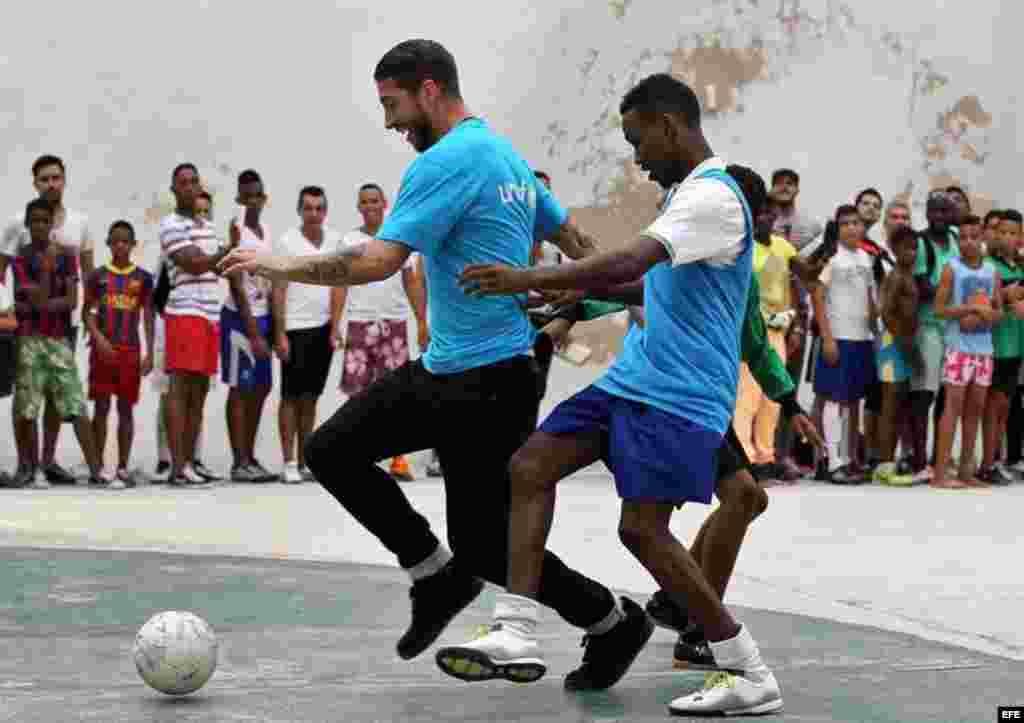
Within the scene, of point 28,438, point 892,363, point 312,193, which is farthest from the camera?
point 892,363

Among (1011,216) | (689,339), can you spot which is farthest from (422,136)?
(1011,216)

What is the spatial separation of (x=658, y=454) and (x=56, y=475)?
8366 mm

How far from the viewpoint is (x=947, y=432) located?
14188mm

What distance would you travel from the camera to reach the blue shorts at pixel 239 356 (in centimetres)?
1361

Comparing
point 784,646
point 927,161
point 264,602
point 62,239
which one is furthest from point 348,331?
point 784,646

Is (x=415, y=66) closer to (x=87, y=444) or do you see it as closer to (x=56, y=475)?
(x=87, y=444)

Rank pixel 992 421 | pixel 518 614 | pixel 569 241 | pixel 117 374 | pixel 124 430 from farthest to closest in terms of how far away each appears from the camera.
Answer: pixel 992 421
pixel 124 430
pixel 117 374
pixel 569 241
pixel 518 614

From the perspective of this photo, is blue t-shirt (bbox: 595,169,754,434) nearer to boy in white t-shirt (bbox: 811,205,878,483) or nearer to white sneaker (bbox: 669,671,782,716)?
white sneaker (bbox: 669,671,782,716)

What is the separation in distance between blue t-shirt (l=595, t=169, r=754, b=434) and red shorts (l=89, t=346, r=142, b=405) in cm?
806

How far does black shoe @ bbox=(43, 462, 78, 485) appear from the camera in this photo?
1330cm

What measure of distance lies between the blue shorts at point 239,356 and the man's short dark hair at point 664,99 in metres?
8.14

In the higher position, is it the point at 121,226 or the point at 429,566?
the point at 121,226

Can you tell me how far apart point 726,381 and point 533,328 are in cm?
66

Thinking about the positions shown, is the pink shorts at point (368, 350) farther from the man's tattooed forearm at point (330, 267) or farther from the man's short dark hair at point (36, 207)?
the man's tattooed forearm at point (330, 267)
